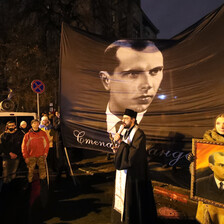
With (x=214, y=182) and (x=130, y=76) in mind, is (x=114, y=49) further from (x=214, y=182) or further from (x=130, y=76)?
(x=214, y=182)

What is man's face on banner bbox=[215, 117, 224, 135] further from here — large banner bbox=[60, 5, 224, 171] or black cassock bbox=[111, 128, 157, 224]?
Answer: black cassock bbox=[111, 128, 157, 224]

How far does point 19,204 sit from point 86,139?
202 cm

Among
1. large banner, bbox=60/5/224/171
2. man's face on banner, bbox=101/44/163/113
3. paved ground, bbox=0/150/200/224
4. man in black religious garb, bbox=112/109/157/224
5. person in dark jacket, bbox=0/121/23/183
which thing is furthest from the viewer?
person in dark jacket, bbox=0/121/23/183

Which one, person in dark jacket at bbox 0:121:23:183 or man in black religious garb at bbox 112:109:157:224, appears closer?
man in black religious garb at bbox 112:109:157:224

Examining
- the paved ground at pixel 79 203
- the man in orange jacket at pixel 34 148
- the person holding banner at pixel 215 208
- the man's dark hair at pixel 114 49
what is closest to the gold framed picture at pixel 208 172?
the person holding banner at pixel 215 208

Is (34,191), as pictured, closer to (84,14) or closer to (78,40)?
(78,40)

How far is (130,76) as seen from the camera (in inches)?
152

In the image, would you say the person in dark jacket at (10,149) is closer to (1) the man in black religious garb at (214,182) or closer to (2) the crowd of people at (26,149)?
(2) the crowd of people at (26,149)

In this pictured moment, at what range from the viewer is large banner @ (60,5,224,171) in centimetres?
310

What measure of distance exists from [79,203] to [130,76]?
291 cm

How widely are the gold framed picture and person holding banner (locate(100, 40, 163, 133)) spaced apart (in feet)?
4.82

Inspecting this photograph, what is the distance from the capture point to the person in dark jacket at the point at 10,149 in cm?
500

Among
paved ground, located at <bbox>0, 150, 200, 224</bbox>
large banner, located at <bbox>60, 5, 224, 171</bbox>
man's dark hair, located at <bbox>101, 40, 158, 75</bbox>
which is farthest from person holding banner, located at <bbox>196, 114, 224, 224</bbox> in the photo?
man's dark hair, located at <bbox>101, 40, 158, 75</bbox>

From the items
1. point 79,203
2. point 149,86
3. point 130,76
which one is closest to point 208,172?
point 149,86
